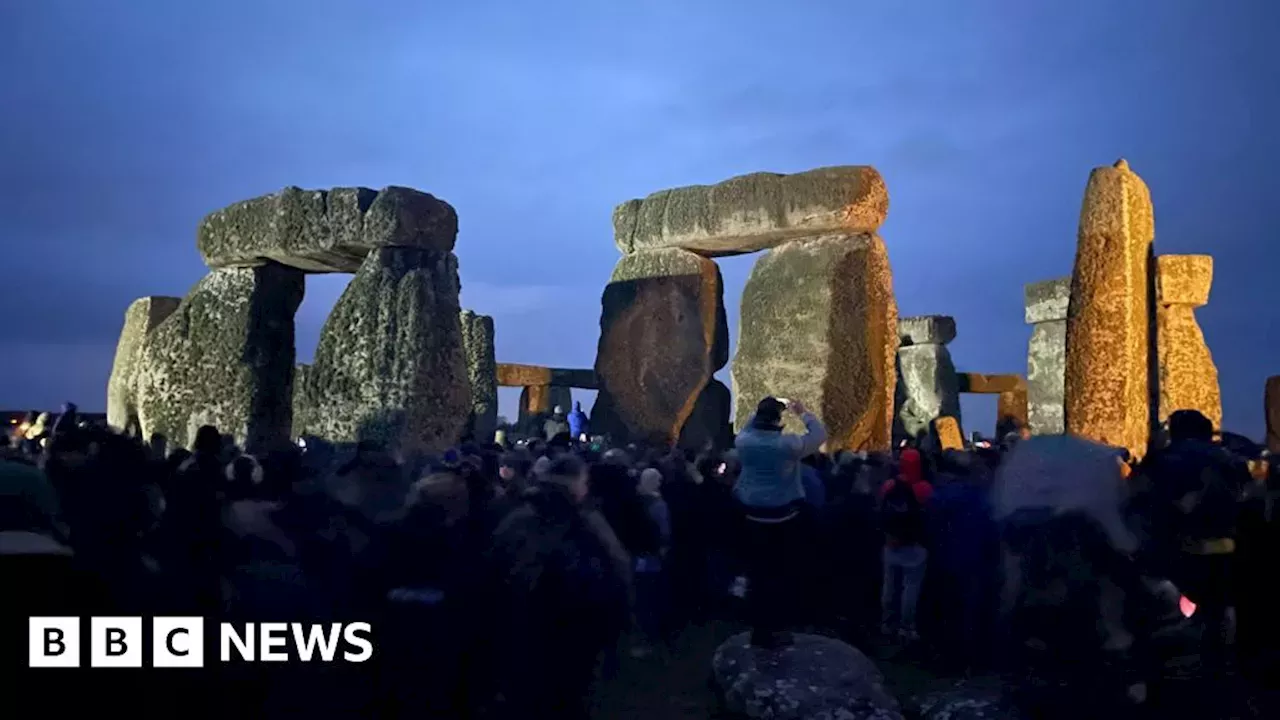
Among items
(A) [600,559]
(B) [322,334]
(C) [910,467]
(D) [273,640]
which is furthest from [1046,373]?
(D) [273,640]

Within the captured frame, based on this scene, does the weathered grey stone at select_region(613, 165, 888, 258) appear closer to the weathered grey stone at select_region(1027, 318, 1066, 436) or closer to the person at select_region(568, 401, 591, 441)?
the person at select_region(568, 401, 591, 441)

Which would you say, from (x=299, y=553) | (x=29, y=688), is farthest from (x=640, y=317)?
(x=29, y=688)

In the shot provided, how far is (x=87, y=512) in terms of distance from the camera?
4.29 metres

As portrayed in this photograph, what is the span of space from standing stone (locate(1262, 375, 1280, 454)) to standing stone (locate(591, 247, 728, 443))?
17.8ft

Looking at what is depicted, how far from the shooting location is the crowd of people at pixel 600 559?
3129 millimetres

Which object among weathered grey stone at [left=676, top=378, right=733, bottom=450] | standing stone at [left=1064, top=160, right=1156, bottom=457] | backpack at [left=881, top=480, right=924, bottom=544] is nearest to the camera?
backpack at [left=881, top=480, right=924, bottom=544]

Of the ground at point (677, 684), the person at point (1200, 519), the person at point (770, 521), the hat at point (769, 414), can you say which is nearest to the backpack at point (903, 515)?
the ground at point (677, 684)

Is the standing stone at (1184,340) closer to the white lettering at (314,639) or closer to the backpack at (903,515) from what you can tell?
the backpack at (903,515)

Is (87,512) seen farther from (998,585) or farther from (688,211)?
(688,211)

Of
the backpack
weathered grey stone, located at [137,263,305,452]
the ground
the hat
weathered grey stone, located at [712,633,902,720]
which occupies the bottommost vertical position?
the ground

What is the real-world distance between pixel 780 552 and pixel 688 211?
5.32m

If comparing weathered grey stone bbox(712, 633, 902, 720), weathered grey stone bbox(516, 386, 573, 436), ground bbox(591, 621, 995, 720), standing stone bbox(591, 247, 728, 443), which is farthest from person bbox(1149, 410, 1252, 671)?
weathered grey stone bbox(516, 386, 573, 436)

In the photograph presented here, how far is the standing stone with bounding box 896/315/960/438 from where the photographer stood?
1577cm

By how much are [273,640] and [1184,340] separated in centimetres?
956
